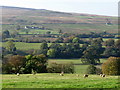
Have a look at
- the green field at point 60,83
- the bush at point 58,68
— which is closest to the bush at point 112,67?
the bush at point 58,68

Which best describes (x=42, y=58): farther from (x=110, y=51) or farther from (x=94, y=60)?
(x=110, y=51)

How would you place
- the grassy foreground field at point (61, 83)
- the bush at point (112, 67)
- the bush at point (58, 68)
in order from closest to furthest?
the grassy foreground field at point (61, 83), the bush at point (112, 67), the bush at point (58, 68)

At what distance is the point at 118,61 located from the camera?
44.7 meters

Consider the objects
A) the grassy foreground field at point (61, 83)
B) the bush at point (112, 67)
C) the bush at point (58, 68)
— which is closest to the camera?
the grassy foreground field at point (61, 83)

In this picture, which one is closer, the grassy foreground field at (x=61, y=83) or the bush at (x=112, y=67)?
the grassy foreground field at (x=61, y=83)

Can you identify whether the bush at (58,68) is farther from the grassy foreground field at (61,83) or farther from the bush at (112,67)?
the grassy foreground field at (61,83)

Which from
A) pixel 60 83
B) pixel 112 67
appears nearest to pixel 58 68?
pixel 112 67

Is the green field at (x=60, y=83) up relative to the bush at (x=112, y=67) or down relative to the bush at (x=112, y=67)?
up

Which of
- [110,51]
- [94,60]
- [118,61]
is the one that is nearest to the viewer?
[118,61]

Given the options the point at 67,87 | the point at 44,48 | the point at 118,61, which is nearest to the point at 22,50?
the point at 44,48

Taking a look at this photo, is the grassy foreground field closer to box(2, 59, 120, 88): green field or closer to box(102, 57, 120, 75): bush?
box(2, 59, 120, 88): green field

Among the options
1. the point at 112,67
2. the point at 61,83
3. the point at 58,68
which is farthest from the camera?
the point at 58,68

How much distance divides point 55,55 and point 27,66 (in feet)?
115

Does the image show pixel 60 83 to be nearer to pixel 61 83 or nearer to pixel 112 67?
pixel 61 83
